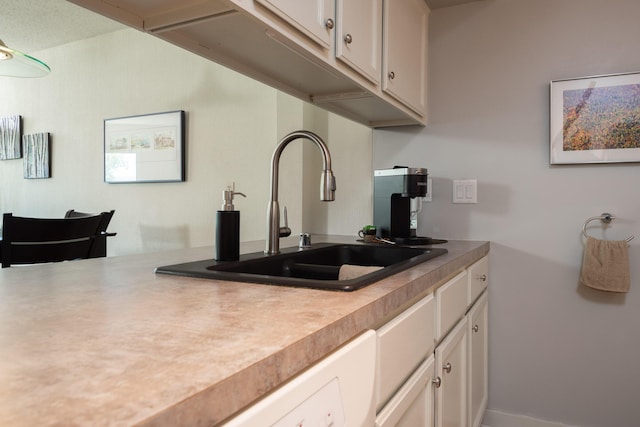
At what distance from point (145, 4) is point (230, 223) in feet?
1.79

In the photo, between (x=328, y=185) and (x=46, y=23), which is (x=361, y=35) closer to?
(x=328, y=185)

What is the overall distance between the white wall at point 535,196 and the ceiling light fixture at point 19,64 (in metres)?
2.24

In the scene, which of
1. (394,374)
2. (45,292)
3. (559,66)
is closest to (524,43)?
(559,66)

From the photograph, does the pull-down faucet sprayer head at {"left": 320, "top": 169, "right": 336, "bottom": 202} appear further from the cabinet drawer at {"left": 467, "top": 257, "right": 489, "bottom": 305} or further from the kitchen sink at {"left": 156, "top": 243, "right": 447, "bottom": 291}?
the cabinet drawer at {"left": 467, "top": 257, "right": 489, "bottom": 305}

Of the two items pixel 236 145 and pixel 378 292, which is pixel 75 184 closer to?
pixel 236 145

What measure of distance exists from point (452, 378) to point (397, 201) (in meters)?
0.83

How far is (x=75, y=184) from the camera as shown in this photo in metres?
3.77

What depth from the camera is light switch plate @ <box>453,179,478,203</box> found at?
6.79 ft

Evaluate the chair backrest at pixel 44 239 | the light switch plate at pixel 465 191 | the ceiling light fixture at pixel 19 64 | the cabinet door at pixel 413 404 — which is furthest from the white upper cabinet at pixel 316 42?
the ceiling light fixture at pixel 19 64

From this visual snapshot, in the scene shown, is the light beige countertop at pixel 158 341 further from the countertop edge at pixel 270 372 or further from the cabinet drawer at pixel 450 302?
the cabinet drawer at pixel 450 302

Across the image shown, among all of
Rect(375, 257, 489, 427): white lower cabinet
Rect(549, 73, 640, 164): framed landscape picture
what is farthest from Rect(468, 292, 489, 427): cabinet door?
Rect(549, 73, 640, 164): framed landscape picture

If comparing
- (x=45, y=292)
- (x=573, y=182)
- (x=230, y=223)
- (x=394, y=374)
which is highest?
(x=573, y=182)

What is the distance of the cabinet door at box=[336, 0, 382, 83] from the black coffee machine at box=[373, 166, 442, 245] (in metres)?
0.47

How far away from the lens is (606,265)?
176 cm
